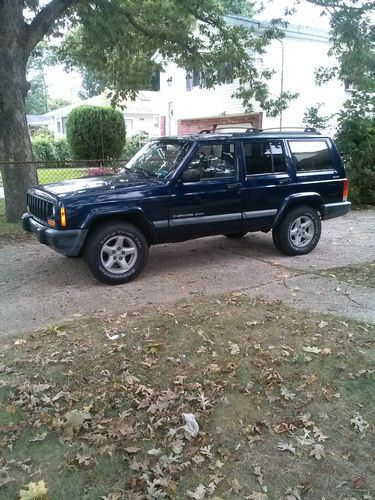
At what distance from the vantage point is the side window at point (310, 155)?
292 inches

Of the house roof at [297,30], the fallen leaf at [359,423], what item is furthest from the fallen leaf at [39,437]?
the house roof at [297,30]

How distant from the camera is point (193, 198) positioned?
21.4 feet

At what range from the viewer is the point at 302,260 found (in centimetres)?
747

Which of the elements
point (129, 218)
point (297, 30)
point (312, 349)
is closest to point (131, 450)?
point (312, 349)

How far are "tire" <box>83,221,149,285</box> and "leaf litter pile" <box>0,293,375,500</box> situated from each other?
1260mm

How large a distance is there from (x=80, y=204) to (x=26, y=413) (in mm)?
2908

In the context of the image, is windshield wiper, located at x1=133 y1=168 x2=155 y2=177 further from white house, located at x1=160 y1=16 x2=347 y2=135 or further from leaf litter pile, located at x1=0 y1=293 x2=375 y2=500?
white house, located at x1=160 y1=16 x2=347 y2=135

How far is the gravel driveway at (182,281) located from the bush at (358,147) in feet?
15.6

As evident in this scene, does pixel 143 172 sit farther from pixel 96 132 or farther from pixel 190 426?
pixel 96 132

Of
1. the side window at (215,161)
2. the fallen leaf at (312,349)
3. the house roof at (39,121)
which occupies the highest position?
the house roof at (39,121)

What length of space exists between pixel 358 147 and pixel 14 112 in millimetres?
8628

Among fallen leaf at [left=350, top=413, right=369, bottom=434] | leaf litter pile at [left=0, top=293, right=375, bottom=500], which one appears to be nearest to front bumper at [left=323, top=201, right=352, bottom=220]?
leaf litter pile at [left=0, top=293, right=375, bottom=500]

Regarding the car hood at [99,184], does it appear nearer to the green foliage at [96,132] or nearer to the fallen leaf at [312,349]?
the fallen leaf at [312,349]

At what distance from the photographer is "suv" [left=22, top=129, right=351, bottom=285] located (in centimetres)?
593
